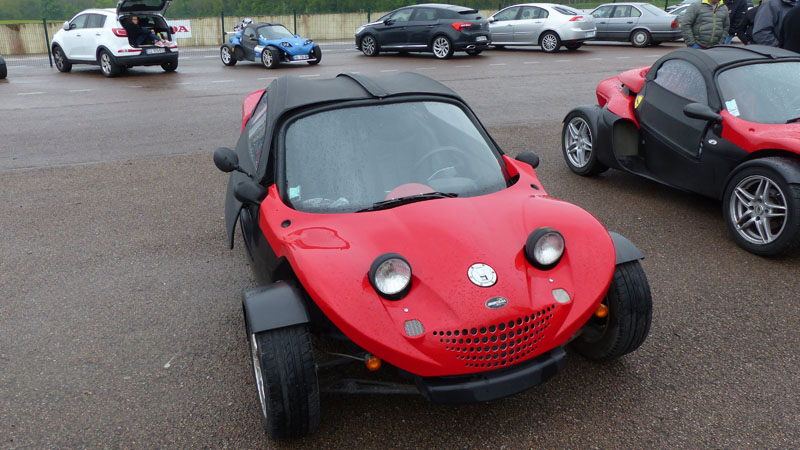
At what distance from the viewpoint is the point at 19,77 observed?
653 inches

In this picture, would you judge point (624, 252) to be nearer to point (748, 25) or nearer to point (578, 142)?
point (578, 142)

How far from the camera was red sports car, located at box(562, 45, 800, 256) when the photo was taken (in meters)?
4.70

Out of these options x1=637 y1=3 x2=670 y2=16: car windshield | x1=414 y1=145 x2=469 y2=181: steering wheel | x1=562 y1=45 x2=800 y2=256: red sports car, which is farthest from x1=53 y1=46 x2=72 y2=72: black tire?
x1=637 y1=3 x2=670 y2=16: car windshield

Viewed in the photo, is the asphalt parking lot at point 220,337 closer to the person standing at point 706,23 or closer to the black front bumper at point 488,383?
the black front bumper at point 488,383

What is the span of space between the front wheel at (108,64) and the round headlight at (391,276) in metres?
15.1

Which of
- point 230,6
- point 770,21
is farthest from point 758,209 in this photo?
point 230,6

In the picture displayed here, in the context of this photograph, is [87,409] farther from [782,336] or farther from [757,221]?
[757,221]

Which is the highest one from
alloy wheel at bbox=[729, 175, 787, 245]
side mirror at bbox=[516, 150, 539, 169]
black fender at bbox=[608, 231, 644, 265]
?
side mirror at bbox=[516, 150, 539, 169]

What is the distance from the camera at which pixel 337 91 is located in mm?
3738

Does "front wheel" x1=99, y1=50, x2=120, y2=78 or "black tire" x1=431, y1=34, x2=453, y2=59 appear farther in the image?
"black tire" x1=431, y1=34, x2=453, y2=59

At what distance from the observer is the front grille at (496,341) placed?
2539mm

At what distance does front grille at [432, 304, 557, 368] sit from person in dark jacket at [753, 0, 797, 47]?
7.69 m

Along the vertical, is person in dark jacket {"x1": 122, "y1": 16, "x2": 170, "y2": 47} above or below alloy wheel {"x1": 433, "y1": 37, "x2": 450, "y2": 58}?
above

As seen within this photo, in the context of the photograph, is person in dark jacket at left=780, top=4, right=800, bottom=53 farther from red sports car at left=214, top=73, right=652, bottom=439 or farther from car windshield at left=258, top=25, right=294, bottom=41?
car windshield at left=258, top=25, right=294, bottom=41
